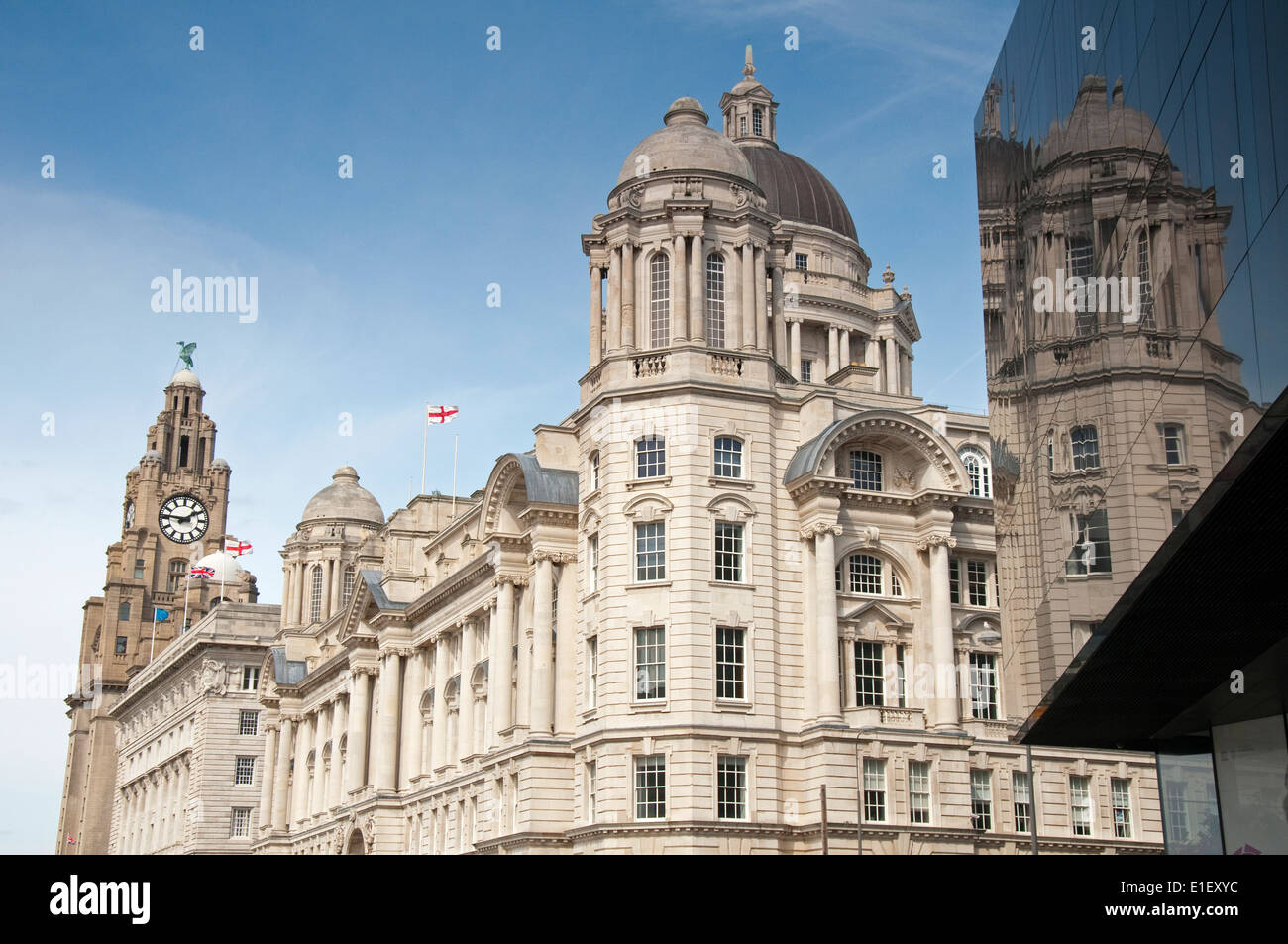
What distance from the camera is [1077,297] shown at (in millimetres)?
33844

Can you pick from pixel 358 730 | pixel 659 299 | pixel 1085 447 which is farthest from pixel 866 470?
pixel 358 730

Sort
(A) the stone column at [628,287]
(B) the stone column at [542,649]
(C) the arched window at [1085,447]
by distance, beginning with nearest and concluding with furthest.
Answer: (C) the arched window at [1085,447], (A) the stone column at [628,287], (B) the stone column at [542,649]

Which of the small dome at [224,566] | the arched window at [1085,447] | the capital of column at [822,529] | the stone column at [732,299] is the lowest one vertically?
the arched window at [1085,447]

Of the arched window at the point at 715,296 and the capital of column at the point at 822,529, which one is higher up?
the arched window at the point at 715,296

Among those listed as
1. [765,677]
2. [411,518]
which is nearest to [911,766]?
[765,677]

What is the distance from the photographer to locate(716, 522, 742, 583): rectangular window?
197ft

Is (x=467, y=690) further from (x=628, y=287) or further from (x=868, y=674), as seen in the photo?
(x=628, y=287)

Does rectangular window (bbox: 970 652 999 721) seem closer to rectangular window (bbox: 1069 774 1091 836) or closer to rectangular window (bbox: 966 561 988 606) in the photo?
rectangular window (bbox: 966 561 988 606)

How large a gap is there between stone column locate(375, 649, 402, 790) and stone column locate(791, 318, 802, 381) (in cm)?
2901

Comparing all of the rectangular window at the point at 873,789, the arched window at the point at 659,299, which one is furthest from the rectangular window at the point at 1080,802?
the arched window at the point at 659,299

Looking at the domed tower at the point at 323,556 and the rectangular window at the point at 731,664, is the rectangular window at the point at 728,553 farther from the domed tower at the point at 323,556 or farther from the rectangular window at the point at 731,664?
the domed tower at the point at 323,556

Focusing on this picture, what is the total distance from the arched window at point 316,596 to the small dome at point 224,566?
54.7 m

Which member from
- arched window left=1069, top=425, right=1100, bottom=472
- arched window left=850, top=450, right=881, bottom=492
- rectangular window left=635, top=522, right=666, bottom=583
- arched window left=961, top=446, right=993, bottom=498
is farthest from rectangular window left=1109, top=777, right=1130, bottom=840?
arched window left=1069, top=425, right=1100, bottom=472

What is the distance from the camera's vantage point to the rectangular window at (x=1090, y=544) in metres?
32.2
